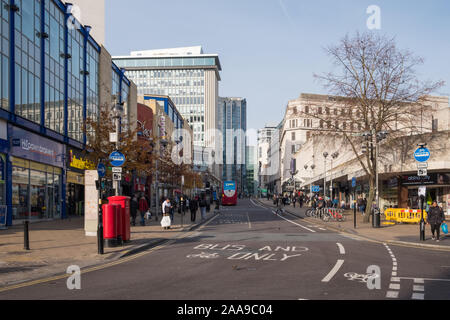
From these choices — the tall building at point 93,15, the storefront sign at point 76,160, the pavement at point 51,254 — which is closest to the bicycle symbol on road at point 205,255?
the pavement at point 51,254

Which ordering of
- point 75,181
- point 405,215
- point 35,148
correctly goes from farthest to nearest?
point 75,181
point 405,215
point 35,148

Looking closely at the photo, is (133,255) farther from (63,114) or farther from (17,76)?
(63,114)

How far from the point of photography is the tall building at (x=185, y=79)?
148750mm

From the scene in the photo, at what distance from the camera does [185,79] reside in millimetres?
149500

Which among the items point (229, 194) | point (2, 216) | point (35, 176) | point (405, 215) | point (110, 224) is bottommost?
point (229, 194)

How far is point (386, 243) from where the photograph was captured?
19.8m

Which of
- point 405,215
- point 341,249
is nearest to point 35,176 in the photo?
point 341,249

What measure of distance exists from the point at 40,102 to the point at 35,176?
5.12 metres

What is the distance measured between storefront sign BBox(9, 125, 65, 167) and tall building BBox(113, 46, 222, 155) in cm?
11354

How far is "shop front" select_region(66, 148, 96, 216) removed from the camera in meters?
38.3

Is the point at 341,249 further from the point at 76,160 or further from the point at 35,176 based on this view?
the point at 76,160

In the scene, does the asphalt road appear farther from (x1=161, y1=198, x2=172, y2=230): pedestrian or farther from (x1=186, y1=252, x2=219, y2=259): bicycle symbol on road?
(x1=161, y1=198, x2=172, y2=230): pedestrian

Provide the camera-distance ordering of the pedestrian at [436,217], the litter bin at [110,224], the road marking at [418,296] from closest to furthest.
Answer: the road marking at [418,296]
the litter bin at [110,224]
the pedestrian at [436,217]

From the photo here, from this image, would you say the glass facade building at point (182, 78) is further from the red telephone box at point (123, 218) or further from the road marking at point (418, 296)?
the road marking at point (418, 296)
